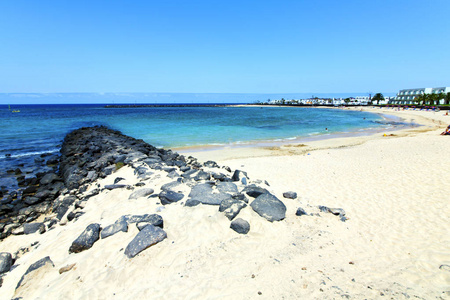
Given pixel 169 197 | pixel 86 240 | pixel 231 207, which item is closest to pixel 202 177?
pixel 169 197

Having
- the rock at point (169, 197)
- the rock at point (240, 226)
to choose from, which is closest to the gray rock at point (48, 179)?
the rock at point (169, 197)

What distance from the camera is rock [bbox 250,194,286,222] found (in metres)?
5.68

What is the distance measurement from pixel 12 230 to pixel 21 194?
3994 millimetres

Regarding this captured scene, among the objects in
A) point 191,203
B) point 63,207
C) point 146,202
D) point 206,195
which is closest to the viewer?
point 191,203

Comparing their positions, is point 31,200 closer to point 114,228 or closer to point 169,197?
point 114,228

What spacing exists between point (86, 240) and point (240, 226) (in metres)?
3.49

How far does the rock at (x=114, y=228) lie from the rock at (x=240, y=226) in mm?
2537

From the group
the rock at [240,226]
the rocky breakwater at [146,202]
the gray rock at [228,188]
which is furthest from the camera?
the gray rock at [228,188]

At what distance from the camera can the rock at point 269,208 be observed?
224 inches

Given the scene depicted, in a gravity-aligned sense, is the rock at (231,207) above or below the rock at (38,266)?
above

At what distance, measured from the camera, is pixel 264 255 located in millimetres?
4484

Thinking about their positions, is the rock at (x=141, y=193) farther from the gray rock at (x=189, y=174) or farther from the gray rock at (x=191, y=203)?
the gray rock at (x=191, y=203)

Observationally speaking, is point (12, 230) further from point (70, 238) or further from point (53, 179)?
point (53, 179)

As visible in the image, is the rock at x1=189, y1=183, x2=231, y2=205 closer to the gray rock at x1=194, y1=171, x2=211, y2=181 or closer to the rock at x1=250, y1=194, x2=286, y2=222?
the rock at x1=250, y1=194, x2=286, y2=222
